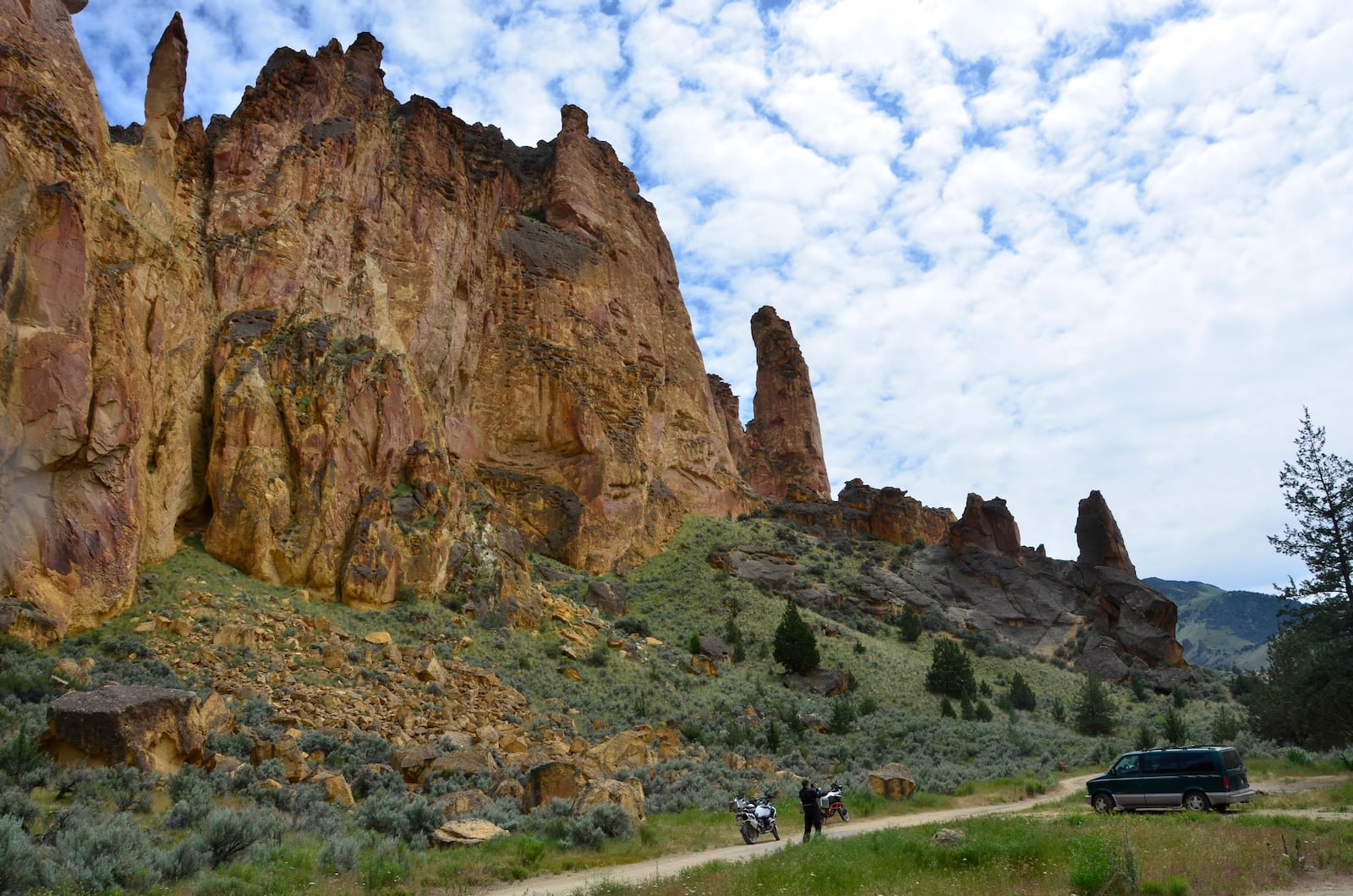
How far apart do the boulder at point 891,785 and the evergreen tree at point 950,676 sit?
21.2 metres

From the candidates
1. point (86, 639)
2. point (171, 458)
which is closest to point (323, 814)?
point (86, 639)

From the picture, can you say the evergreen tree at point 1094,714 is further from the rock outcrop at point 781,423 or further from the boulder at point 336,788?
the rock outcrop at point 781,423

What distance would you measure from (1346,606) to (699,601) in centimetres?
3153

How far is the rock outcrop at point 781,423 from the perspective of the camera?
93.5 m

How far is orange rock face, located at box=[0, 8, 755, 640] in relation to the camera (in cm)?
1950

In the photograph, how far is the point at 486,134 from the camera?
55.6 meters

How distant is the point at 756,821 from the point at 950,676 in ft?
96.1

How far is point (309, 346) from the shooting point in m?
29.9

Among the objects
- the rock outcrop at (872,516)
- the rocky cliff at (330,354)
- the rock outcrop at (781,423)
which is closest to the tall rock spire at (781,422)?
the rock outcrop at (781,423)

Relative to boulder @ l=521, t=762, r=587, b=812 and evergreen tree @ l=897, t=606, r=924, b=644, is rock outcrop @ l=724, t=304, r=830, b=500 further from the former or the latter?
boulder @ l=521, t=762, r=587, b=812

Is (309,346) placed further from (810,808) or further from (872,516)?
(872,516)

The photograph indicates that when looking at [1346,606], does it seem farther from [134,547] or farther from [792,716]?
[134,547]

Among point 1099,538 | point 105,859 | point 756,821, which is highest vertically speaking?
point 1099,538

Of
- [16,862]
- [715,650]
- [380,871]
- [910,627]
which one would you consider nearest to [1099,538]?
[910,627]
